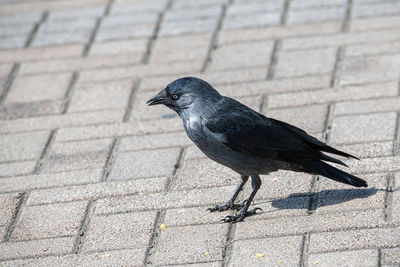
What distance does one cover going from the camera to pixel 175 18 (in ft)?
23.9

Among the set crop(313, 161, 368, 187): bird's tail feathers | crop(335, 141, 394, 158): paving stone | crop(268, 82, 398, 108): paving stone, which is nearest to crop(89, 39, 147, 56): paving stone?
crop(268, 82, 398, 108): paving stone

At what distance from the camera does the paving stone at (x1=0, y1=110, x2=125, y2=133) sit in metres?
5.78

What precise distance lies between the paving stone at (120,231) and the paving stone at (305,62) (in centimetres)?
212

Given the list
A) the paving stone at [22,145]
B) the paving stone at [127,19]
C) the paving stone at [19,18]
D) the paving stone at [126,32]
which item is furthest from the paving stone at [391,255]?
the paving stone at [19,18]

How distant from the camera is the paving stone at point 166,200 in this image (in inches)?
182

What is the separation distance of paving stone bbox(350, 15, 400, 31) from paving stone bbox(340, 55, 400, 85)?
54 centimetres

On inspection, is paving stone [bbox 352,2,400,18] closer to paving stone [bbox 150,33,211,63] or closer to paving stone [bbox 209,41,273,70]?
paving stone [bbox 209,41,273,70]

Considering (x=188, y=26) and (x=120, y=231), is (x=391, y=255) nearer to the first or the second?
(x=120, y=231)

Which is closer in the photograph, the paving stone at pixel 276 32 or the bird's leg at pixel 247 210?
the bird's leg at pixel 247 210

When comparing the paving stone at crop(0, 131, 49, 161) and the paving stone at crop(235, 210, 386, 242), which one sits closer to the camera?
the paving stone at crop(235, 210, 386, 242)

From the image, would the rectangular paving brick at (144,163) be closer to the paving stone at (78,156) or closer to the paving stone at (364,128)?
the paving stone at (78,156)

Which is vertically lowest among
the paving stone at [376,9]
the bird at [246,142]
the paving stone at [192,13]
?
the paving stone at [376,9]

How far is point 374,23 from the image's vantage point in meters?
6.58

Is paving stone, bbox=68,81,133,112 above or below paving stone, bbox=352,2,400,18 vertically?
above
